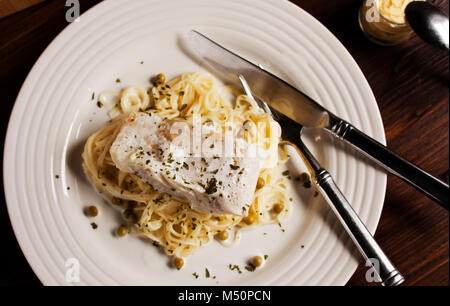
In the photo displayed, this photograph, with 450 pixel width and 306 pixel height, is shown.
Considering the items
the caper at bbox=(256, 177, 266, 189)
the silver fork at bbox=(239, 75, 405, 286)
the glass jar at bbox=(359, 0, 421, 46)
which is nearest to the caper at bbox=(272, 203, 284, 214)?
the caper at bbox=(256, 177, 266, 189)

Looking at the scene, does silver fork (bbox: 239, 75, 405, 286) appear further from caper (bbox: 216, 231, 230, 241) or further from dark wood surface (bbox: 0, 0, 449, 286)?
caper (bbox: 216, 231, 230, 241)

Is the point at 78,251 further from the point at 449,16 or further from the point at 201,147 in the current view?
the point at 449,16

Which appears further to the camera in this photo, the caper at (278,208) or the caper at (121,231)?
the caper at (278,208)

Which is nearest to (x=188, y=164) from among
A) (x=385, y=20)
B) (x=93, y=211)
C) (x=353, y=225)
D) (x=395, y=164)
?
(x=93, y=211)

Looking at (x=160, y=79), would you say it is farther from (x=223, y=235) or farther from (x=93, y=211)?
(x=223, y=235)

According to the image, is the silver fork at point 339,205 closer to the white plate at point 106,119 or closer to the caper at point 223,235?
the white plate at point 106,119

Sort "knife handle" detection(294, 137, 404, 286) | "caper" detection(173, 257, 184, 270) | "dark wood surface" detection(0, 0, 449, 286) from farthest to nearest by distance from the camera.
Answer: "dark wood surface" detection(0, 0, 449, 286) < "caper" detection(173, 257, 184, 270) < "knife handle" detection(294, 137, 404, 286)

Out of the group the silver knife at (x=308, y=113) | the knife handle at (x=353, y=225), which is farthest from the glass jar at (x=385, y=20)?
the knife handle at (x=353, y=225)

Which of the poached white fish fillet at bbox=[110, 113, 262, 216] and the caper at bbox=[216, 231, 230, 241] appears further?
the caper at bbox=[216, 231, 230, 241]
